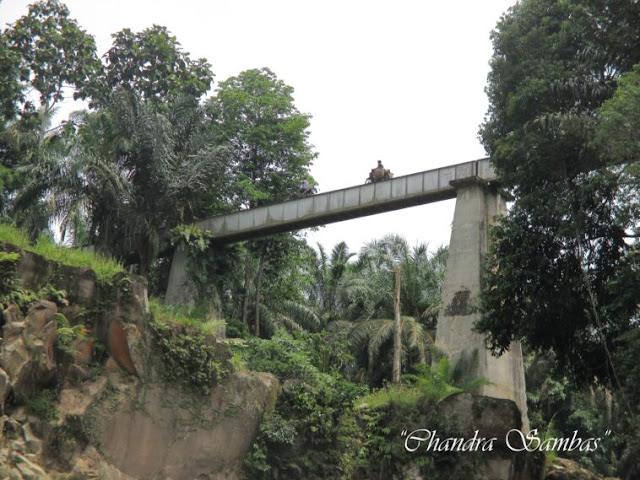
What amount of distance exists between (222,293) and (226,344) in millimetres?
9803

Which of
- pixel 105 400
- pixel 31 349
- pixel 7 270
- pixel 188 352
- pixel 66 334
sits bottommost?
pixel 105 400

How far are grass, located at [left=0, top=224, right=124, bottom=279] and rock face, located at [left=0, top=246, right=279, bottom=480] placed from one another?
0.81 feet

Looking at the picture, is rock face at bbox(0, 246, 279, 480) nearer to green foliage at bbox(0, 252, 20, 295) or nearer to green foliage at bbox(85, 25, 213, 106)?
green foliage at bbox(0, 252, 20, 295)

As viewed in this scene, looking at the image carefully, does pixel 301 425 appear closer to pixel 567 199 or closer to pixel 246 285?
pixel 567 199

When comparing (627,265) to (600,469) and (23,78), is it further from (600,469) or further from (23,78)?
(23,78)

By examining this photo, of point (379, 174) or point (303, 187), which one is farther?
point (303, 187)

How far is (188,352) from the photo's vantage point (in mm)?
16438

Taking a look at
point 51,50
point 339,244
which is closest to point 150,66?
point 51,50

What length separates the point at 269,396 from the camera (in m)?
17.7

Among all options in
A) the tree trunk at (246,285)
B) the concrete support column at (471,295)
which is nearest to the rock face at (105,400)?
the concrete support column at (471,295)

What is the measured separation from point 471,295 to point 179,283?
10.6 m

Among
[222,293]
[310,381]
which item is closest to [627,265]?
[310,381]

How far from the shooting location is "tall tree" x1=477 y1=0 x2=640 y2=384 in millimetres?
16156

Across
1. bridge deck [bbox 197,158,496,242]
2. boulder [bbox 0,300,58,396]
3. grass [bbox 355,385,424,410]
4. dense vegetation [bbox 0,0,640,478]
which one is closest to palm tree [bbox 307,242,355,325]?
dense vegetation [bbox 0,0,640,478]
